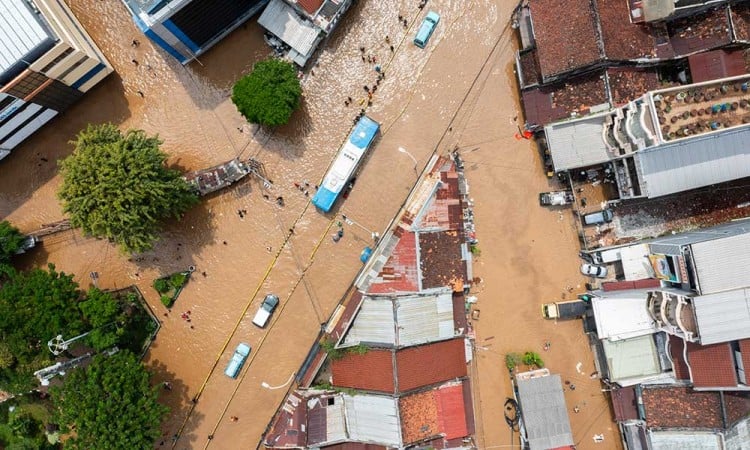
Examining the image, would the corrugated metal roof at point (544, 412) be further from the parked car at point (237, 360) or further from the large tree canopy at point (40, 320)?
the large tree canopy at point (40, 320)

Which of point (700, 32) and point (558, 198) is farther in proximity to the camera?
point (558, 198)

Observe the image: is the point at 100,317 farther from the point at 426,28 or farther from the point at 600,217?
the point at 600,217

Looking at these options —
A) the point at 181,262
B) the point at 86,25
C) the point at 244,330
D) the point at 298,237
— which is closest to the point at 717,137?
the point at 298,237

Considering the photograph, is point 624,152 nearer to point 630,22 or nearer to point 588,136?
point 588,136

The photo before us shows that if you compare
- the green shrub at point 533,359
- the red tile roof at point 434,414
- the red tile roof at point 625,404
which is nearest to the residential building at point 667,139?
the green shrub at point 533,359

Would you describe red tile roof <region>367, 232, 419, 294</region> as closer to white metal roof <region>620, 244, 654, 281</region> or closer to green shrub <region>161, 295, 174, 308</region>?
white metal roof <region>620, 244, 654, 281</region>

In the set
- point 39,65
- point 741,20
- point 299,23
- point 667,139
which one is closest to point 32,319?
point 39,65
